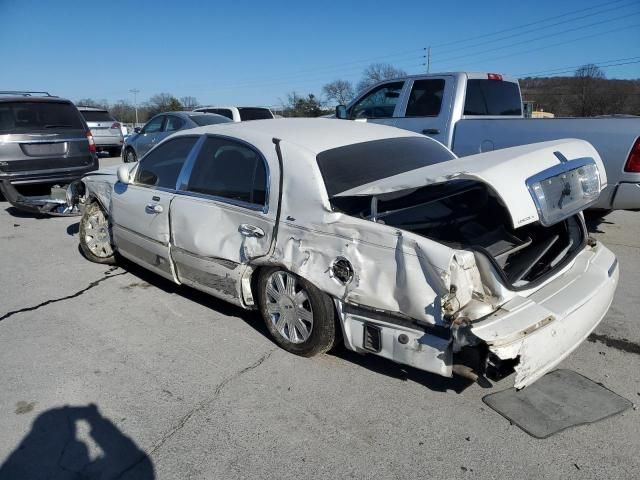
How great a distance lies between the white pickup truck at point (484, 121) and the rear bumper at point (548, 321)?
2.43 metres

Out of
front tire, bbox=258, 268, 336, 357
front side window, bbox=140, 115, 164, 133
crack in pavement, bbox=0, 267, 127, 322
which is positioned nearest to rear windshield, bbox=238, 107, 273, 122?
front side window, bbox=140, 115, 164, 133

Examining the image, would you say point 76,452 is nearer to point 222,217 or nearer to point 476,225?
point 222,217

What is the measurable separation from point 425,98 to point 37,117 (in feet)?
20.3

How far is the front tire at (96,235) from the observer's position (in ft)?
17.6

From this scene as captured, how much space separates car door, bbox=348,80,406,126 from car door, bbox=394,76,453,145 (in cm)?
14

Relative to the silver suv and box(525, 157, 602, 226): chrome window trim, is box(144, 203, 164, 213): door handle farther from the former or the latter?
the silver suv

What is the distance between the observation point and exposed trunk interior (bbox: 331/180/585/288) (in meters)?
3.01

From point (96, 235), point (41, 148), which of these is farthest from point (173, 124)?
point (96, 235)

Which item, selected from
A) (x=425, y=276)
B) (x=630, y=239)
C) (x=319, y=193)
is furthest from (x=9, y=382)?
(x=630, y=239)

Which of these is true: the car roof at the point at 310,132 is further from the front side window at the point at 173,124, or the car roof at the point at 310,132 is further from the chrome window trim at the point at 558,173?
the front side window at the point at 173,124

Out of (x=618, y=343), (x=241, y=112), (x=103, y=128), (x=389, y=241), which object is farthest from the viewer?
(x=103, y=128)

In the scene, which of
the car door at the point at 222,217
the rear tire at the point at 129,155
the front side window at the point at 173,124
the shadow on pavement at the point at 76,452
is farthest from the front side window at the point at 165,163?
the rear tire at the point at 129,155

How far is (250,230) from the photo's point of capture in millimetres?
3422

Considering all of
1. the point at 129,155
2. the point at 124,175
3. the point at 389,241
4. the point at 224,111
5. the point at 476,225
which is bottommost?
the point at 129,155
